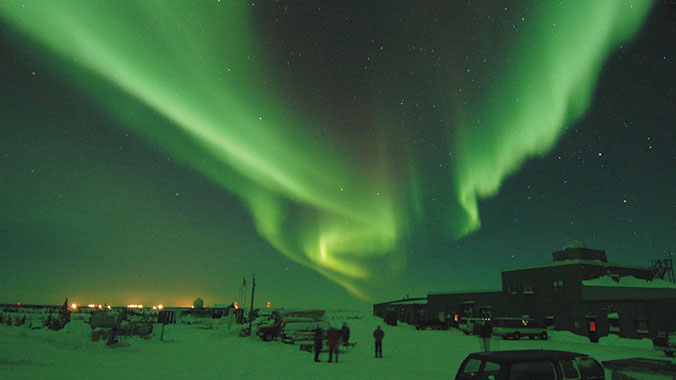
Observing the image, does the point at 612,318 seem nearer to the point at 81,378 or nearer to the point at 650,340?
the point at 650,340

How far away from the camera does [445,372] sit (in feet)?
52.2

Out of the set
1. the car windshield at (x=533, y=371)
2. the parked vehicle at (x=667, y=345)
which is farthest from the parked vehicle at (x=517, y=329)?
the car windshield at (x=533, y=371)

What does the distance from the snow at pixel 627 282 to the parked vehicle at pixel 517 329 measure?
957 centimetres

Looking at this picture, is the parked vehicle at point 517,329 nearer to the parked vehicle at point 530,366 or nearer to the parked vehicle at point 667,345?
the parked vehicle at point 667,345

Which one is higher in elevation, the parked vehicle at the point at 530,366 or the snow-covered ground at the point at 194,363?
the parked vehicle at the point at 530,366

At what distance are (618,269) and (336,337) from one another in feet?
143

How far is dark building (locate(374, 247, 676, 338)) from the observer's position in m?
37.1

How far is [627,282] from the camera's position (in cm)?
4697

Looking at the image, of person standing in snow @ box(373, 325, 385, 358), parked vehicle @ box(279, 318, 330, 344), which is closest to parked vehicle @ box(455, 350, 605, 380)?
person standing in snow @ box(373, 325, 385, 358)

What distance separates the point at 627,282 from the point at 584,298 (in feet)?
25.7

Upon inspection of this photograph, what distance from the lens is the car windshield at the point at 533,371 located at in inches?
308

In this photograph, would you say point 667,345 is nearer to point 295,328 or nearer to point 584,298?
point 584,298

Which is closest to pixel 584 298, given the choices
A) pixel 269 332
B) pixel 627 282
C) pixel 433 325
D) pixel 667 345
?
pixel 627 282

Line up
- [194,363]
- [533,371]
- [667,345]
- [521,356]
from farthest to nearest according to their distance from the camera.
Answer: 1. [667,345]
2. [194,363]
3. [521,356]
4. [533,371]
